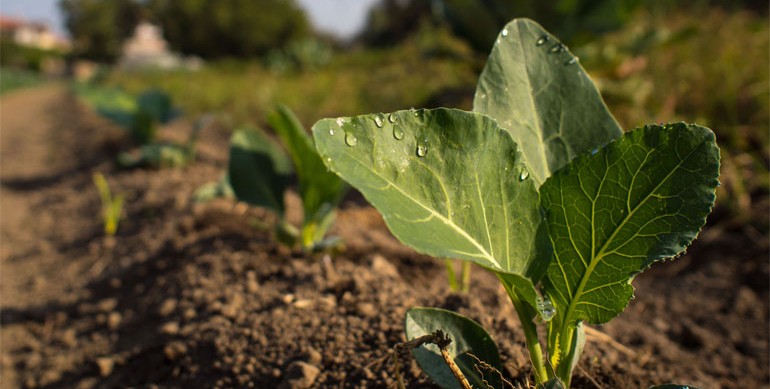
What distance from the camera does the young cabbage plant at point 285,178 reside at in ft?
4.74

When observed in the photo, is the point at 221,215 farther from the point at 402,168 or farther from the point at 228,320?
the point at 402,168

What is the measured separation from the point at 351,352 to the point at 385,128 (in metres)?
0.51

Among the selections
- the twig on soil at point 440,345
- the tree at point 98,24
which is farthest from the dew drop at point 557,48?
the tree at point 98,24

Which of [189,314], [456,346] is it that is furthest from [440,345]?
[189,314]

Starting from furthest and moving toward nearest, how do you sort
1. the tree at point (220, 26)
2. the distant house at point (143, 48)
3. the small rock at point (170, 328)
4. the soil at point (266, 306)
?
the distant house at point (143, 48) → the tree at point (220, 26) → the small rock at point (170, 328) → the soil at point (266, 306)

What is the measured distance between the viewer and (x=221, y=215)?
2.07 m

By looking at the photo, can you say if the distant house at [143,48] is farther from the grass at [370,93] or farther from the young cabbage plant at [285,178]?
the young cabbage plant at [285,178]

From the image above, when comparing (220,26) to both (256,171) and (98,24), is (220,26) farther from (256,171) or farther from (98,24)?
(256,171)

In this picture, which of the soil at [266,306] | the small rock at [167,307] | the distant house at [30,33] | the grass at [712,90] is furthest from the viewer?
the distant house at [30,33]

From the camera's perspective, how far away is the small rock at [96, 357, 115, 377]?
4.30 ft

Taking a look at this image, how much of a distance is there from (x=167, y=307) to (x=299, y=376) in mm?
652

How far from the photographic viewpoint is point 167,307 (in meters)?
1.50

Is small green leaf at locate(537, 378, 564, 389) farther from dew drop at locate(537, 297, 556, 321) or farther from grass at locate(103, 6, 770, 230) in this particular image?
grass at locate(103, 6, 770, 230)

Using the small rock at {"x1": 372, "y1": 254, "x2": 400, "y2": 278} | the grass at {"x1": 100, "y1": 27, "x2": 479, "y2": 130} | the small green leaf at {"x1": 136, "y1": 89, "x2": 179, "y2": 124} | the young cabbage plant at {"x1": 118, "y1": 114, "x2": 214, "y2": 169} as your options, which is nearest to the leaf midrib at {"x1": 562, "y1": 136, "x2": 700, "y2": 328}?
the small rock at {"x1": 372, "y1": 254, "x2": 400, "y2": 278}
